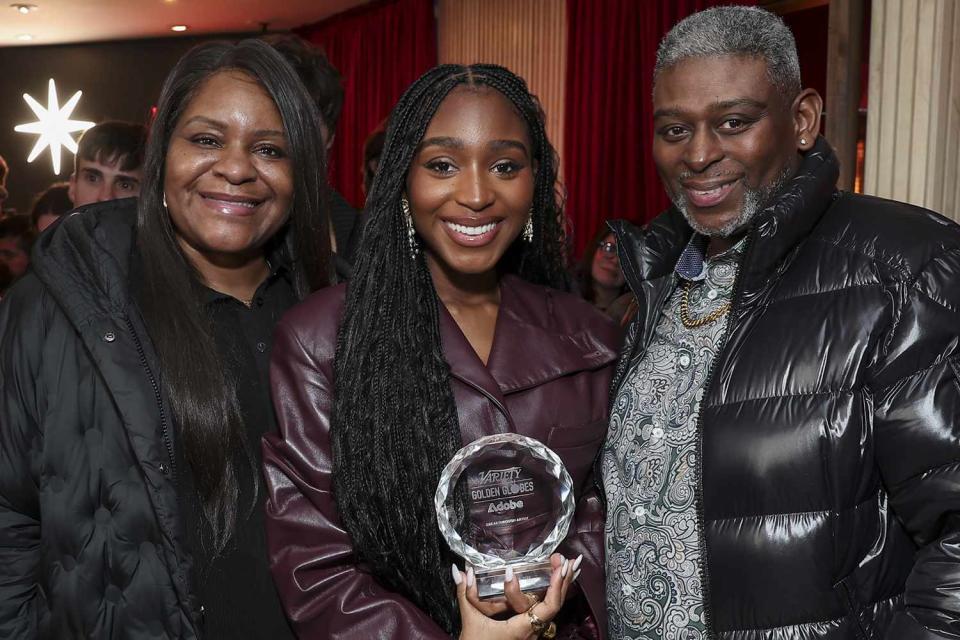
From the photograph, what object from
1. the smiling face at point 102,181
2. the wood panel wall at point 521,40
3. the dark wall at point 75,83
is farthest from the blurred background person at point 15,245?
the dark wall at point 75,83

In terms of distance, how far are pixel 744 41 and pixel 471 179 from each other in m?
0.58

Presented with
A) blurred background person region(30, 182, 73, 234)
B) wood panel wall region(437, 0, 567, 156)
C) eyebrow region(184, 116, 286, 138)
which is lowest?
blurred background person region(30, 182, 73, 234)

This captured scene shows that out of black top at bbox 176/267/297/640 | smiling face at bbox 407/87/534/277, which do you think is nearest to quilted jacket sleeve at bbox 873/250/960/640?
smiling face at bbox 407/87/534/277

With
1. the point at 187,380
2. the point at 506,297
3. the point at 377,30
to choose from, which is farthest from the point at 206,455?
the point at 377,30

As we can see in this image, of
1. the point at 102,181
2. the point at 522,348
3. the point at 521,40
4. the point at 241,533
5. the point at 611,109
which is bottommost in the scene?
the point at 241,533

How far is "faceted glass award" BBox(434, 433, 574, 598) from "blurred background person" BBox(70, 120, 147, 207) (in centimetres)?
234

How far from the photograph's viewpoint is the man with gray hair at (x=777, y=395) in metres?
1.55

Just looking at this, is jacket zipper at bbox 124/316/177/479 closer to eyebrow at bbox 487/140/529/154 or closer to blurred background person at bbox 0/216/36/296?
eyebrow at bbox 487/140/529/154

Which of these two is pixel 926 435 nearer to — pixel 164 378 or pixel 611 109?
pixel 164 378

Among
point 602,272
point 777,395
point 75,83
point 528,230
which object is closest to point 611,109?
point 602,272

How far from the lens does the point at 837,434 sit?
5.19ft

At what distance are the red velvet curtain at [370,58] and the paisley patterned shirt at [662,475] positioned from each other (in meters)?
6.23

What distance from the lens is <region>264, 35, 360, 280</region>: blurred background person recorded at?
9.47 feet

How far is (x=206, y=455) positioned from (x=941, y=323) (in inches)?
52.9
